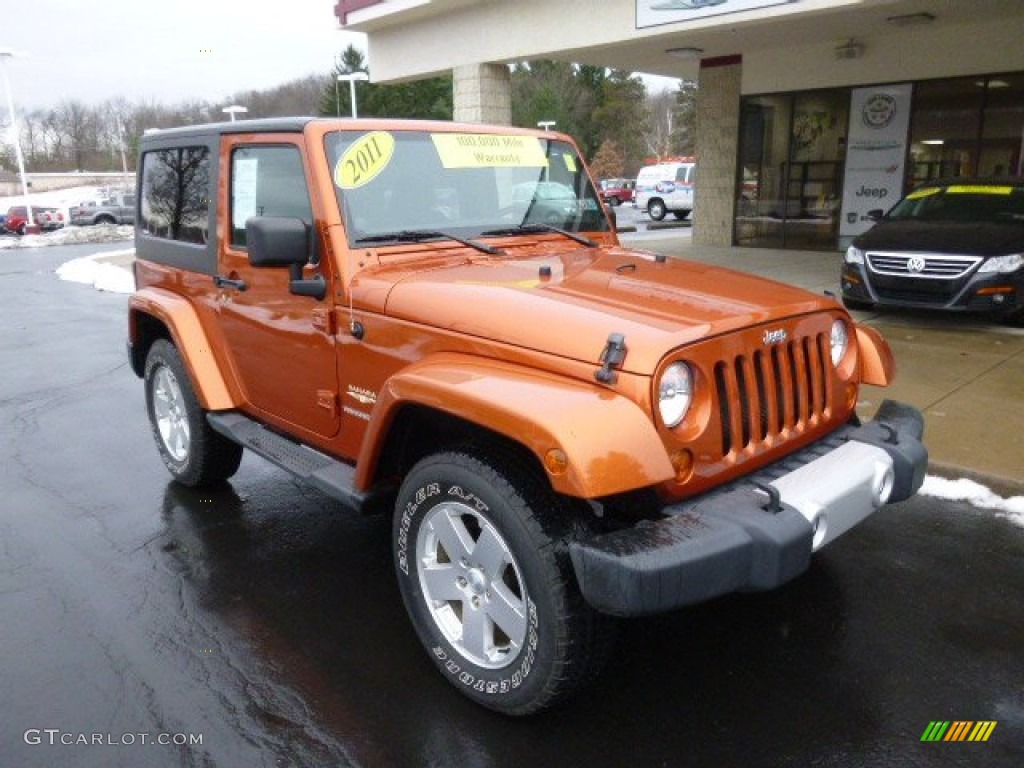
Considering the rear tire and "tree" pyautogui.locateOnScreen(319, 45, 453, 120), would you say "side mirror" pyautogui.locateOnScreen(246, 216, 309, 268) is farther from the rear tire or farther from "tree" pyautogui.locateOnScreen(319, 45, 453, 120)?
"tree" pyautogui.locateOnScreen(319, 45, 453, 120)

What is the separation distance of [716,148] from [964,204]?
840 centimetres

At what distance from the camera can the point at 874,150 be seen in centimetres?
1539

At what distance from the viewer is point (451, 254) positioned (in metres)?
3.52

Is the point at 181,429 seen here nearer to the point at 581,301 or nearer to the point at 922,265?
the point at 581,301

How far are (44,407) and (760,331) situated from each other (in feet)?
20.1

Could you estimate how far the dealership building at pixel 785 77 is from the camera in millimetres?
12898

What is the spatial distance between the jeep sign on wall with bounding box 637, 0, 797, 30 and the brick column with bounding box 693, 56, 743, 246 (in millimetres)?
5210

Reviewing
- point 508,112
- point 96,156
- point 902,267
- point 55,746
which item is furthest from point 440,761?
point 96,156

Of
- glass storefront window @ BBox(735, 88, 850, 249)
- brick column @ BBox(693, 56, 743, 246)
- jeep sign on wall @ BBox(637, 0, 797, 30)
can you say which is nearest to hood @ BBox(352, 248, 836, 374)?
jeep sign on wall @ BBox(637, 0, 797, 30)

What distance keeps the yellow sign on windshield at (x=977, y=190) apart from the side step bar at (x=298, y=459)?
29.4 feet

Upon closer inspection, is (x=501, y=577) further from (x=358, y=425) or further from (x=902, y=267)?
(x=902, y=267)

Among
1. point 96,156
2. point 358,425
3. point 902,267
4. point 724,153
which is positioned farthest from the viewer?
point 96,156

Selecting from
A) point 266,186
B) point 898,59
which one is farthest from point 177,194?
point 898,59

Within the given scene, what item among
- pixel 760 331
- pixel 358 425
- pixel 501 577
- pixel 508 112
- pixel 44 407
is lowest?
pixel 44 407
